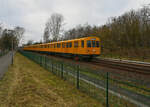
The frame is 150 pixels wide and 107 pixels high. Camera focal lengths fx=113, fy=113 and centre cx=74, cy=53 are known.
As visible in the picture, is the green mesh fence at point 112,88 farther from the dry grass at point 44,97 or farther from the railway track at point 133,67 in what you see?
the railway track at point 133,67

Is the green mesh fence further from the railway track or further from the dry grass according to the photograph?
the railway track

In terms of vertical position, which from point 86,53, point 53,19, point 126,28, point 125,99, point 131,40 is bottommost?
point 125,99

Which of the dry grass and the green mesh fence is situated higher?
the green mesh fence

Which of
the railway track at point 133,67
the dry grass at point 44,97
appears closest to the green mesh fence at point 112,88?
the dry grass at point 44,97

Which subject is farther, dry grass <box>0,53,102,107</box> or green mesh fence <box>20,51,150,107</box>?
dry grass <box>0,53,102,107</box>

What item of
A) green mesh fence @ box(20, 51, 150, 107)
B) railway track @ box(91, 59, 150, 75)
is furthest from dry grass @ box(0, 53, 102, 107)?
railway track @ box(91, 59, 150, 75)

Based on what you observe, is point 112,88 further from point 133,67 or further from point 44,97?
point 133,67

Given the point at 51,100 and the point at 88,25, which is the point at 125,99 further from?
the point at 88,25

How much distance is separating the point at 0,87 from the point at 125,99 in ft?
19.7

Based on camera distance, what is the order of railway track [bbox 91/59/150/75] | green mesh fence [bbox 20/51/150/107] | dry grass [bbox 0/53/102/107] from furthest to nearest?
railway track [bbox 91/59/150/75] → dry grass [bbox 0/53/102/107] → green mesh fence [bbox 20/51/150/107]

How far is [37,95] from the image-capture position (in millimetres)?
5035

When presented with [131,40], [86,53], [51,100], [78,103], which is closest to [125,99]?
[78,103]

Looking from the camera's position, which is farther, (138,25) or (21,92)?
(138,25)

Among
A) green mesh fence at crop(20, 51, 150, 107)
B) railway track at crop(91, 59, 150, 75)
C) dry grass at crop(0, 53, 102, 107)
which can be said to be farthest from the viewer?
railway track at crop(91, 59, 150, 75)
